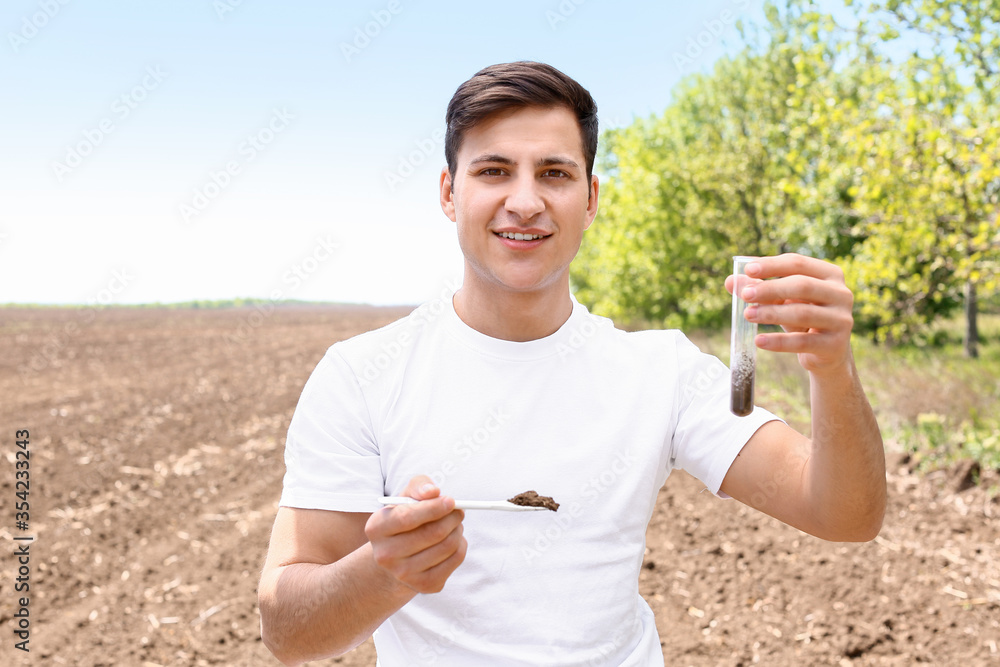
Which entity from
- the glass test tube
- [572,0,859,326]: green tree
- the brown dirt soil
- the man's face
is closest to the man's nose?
the man's face

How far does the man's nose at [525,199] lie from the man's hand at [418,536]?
881mm

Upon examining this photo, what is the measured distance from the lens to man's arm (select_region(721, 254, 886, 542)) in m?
1.61

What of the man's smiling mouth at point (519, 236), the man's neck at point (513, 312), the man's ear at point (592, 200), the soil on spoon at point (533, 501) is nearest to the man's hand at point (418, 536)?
the soil on spoon at point (533, 501)

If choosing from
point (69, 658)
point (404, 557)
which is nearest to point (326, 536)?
point (404, 557)

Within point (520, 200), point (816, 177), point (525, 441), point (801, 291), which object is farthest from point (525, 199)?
point (816, 177)

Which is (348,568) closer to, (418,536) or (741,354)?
(418,536)

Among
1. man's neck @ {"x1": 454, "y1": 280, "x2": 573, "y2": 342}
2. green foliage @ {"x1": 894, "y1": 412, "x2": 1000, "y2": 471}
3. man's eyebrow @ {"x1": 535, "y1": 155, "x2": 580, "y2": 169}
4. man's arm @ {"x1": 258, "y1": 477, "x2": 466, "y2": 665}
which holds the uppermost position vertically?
man's eyebrow @ {"x1": 535, "y1": 155, "x2": 580, "y2": 169}

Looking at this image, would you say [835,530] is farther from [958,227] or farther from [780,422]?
[958,227]

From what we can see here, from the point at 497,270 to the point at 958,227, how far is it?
828 cm

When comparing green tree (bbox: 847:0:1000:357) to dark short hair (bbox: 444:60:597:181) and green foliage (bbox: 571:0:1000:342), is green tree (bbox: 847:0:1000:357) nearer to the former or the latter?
green foliage (bbox: 571:0:1000:342)

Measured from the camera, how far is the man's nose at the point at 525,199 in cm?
204

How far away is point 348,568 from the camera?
167cm

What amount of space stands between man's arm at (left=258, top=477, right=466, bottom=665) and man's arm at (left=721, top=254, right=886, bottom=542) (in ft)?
2.97

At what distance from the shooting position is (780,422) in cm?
215
